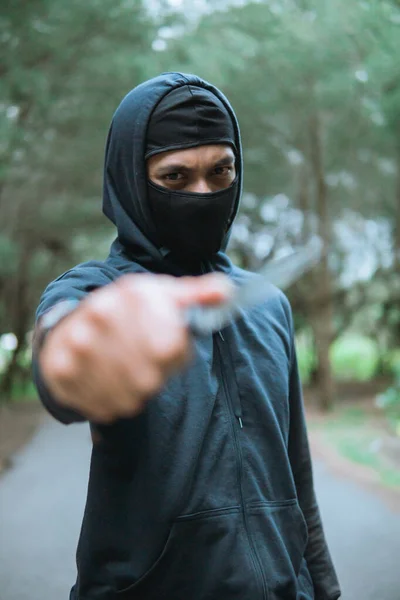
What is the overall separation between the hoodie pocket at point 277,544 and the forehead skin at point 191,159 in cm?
89

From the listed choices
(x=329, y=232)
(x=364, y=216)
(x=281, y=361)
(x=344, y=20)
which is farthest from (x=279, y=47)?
(x=281, y=361)

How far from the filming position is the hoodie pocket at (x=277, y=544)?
1.76 meters

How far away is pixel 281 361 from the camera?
80.2 inches

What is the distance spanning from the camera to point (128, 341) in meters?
0.93

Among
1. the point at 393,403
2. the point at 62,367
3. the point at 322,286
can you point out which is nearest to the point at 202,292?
the point at 62,367

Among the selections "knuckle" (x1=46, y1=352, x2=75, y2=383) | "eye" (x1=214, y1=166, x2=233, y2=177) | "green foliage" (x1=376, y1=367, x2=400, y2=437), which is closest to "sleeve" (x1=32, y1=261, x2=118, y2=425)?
"knuckle" (x1=46, y1=352, x2=75, y2=383)

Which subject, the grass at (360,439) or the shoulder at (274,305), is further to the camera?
the grass at (360,439)

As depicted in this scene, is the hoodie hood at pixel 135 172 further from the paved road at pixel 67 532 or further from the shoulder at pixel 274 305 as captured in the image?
the paved road at pixel 67 532

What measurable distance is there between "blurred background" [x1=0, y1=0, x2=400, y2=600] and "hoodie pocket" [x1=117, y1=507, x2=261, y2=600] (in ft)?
13.1

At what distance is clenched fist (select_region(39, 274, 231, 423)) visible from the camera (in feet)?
3.01

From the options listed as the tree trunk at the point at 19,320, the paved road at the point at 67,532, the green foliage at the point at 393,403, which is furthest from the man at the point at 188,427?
the tree trunk at the point at 19,320

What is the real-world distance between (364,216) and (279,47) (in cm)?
765

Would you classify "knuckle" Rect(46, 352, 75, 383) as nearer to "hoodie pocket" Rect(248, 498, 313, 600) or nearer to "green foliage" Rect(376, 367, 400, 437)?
"hoodie pocket" Rect(248, 498, 313, 600)

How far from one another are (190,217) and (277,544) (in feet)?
2.89
